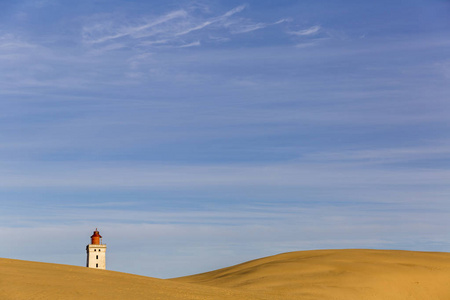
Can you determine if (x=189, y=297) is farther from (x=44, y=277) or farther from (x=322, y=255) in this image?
(x=322, y=255)

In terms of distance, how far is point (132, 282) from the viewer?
39969 millimetres

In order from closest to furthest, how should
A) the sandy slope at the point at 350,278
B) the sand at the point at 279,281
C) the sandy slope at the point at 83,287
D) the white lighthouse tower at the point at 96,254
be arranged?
the sandy slope at the point at 83,287 < the sand at the point at 279,281 < the sandy slope at the point at 350,278 < the white lighthouse tower at the point at 96,254

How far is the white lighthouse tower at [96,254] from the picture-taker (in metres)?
64.1

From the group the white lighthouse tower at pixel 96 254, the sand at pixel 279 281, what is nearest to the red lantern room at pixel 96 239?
the white lighthouse tower at pixel 96 254

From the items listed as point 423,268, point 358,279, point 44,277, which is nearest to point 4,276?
point 44,277

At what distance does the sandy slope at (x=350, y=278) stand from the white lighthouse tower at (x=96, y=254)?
16571 mm

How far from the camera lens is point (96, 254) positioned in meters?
64.4

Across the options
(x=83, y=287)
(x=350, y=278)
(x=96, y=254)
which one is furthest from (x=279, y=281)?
(x=96, y=254)

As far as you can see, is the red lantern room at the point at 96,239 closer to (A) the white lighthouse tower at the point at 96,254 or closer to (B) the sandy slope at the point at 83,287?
(A) the white lighthouse tower at the point at 96,254

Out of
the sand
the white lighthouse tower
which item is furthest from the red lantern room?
the sand

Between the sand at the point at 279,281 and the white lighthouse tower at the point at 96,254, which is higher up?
the white lighthouse tower at the point at 96,254

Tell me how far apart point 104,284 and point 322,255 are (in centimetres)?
2962

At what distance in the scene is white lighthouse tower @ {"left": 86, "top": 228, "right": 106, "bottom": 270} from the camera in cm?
6412

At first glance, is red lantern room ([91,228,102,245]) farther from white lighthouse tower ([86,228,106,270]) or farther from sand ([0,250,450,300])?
sand ([0,250,450,300])
